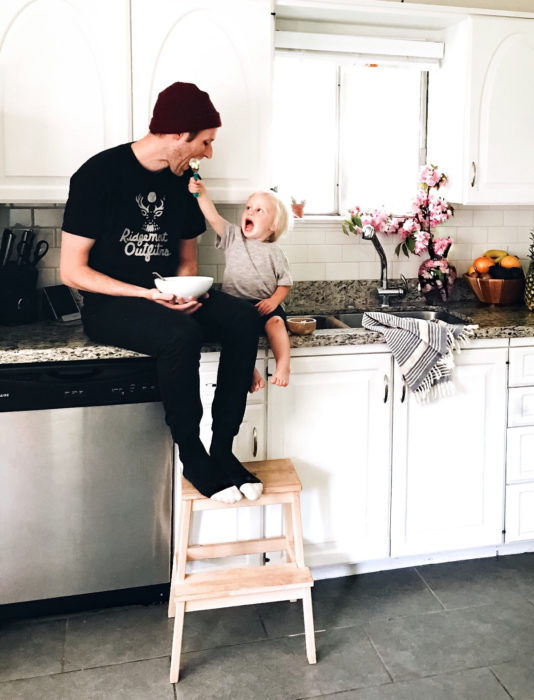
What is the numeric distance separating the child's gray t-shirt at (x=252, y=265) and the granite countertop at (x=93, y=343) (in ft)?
0.73

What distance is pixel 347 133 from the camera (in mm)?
3285

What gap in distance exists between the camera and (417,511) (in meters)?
2.80

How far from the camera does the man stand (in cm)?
224

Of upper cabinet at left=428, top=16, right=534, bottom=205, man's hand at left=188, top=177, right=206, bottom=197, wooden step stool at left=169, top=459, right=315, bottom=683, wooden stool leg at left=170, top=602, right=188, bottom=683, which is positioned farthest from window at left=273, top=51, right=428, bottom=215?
wooden stool leg at left=170, top=602, right=188, bottom=683

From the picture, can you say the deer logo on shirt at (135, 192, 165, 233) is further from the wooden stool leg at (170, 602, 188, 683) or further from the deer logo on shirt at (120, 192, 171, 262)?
the wooden stool leg at (170, 602, 188, 683)

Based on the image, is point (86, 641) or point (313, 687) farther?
point (86, 641)

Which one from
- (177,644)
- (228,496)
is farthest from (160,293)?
(177,644)

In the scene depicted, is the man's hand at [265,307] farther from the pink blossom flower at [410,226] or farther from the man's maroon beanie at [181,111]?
the pink blossom flower at [410,226]

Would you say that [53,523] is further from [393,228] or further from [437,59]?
[437,59]

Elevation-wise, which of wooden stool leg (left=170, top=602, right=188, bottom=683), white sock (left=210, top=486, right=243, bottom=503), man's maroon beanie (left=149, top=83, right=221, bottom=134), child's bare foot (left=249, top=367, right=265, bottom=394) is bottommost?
wooden stool leg (left=170, top=602, right=188, bottom=683)

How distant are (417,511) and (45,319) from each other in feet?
5.13

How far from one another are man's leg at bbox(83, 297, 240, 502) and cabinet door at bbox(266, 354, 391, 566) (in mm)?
415

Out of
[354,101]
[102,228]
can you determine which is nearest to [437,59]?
[354,101]

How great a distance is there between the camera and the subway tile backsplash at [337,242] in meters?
2.90
